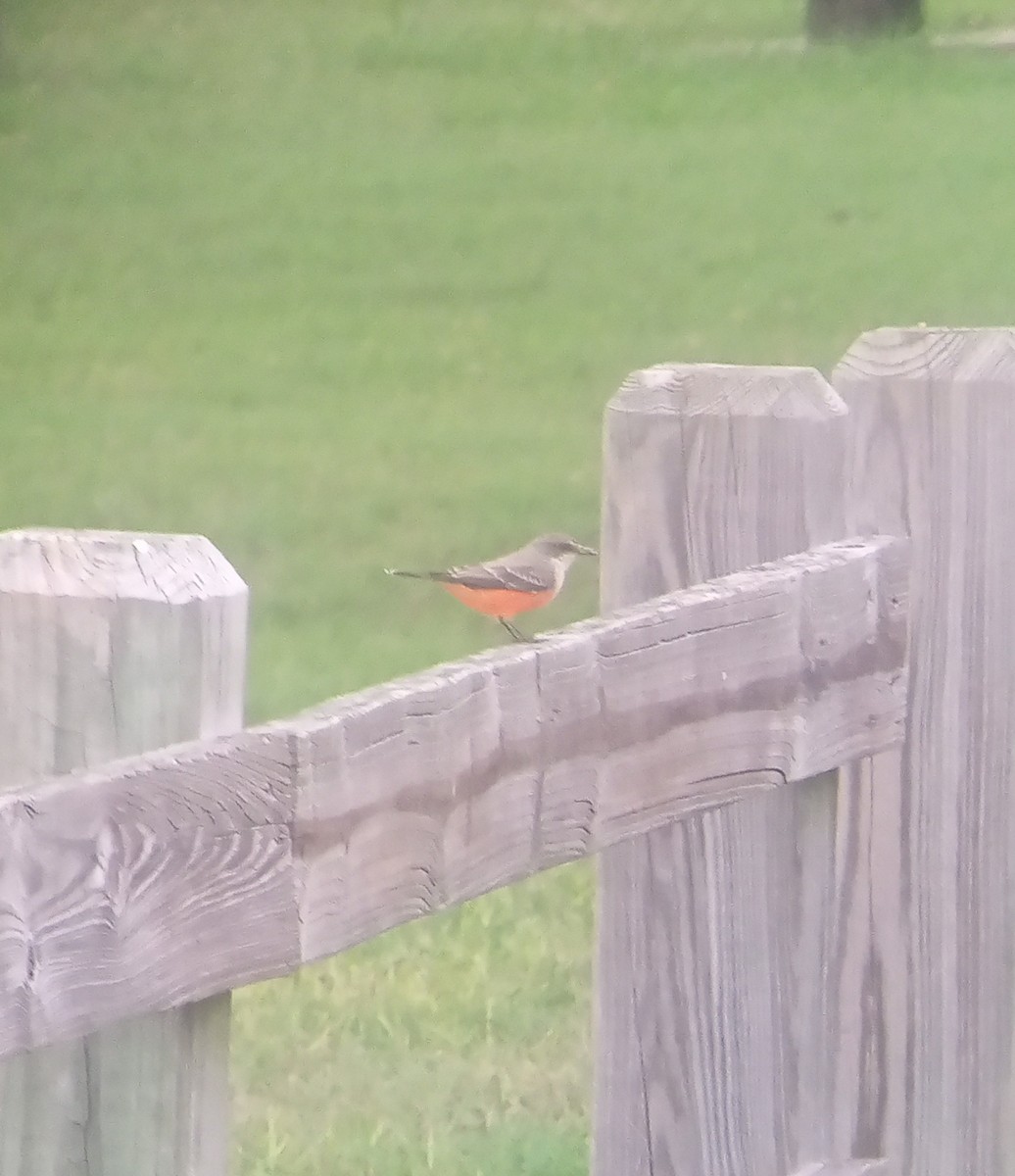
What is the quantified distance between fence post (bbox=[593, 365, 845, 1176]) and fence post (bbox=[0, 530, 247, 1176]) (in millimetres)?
643

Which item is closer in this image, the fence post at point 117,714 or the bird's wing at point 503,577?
the fence post at point 117,714

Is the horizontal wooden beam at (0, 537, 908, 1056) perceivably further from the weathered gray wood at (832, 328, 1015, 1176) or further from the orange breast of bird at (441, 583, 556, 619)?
the orange breast of bird at (441, 583, 556, 619)

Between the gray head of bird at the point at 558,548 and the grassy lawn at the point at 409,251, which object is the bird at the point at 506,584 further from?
the grassy lawn at the point at 409,251

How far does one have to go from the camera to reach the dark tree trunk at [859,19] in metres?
11.4

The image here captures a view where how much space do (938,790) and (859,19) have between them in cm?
1006

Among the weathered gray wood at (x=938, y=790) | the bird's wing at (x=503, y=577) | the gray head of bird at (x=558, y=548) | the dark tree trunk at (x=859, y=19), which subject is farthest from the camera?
the dark tree trunk at (x=859, y=19)

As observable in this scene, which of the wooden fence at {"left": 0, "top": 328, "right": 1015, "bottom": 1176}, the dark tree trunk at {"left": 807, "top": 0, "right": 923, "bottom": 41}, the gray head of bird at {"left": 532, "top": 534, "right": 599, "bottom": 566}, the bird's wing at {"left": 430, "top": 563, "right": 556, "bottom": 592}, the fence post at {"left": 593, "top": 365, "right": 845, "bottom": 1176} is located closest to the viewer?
the wooden fence at {"left": 0, "top": 328, "right": 1015, "bottom": 1176}

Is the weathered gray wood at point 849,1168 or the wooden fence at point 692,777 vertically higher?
the wooden fence at point 692,777

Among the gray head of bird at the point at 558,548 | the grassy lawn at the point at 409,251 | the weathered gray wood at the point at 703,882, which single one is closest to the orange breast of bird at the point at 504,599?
the gray head of bird at the point at 558,548

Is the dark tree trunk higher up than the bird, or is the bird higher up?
the dark tree trunk

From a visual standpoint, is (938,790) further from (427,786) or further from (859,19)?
(859,19)

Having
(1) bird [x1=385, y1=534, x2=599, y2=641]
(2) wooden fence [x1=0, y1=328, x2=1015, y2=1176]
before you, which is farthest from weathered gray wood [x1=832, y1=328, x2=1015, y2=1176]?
(1) bird [x1=385, y1=534, x2=599, y2=641]

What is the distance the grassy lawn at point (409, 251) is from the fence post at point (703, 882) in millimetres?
4437

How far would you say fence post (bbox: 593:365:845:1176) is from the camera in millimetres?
1854
